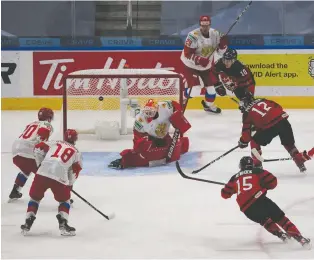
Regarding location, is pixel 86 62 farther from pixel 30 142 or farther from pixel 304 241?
pixel 304 241

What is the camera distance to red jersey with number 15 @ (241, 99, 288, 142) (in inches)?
299

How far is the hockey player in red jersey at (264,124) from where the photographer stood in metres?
7.61

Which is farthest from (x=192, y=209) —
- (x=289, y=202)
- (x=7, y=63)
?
(x=7, y=63)

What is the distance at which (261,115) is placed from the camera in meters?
7.62

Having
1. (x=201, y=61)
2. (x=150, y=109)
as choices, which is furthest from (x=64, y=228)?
(x=201, y=61)

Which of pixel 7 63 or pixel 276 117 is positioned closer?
pixel 276 117

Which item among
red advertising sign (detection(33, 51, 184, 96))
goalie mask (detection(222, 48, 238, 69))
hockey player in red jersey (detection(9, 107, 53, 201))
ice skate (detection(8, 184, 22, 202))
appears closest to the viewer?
hockey player in red jersey (detection(9, 107, 53, 201))

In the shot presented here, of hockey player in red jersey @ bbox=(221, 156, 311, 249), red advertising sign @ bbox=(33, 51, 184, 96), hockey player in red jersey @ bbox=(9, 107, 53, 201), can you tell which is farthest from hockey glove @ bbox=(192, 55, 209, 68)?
hockey player in red jersey @ bbox=(221, 156, 311, 249)

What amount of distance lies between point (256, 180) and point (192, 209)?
1.03 m

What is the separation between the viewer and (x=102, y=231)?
6273 millimetres

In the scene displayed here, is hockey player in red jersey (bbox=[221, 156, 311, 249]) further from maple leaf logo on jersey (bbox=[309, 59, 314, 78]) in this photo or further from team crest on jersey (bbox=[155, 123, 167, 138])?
maple leaf logo on jersey (bbox=[309, 59, 314, 78])

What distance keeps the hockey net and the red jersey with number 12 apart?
2932 mm

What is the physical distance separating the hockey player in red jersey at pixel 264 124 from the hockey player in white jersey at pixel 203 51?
257 centimetres

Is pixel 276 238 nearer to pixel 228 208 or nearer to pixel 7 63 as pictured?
pixel 228 208
